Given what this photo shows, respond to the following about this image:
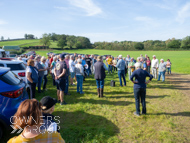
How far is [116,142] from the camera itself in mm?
3410

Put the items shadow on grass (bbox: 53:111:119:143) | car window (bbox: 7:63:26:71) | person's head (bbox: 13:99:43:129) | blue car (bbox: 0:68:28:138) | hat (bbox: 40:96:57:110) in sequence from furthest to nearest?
car window (bbox: 7:63:26:71)
shadow on grass (bbox: 53:111:119:143)
blue car (bbox: 0:68:28:138)
hat (bbox: 40:96:57:110)
person's head (bbox: 13:99:43:129)

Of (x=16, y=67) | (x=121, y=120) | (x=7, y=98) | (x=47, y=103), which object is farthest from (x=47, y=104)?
(x=16, y=67)

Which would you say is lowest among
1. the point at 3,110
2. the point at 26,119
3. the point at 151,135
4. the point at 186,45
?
the point at 151,135

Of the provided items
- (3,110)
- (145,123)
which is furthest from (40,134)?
(145,123)

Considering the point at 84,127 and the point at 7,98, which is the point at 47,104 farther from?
the point at 84,127

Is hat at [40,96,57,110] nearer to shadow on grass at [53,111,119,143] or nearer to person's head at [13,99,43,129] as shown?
person's head at [13,99,43,129]

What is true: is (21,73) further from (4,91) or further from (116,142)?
(116,142)

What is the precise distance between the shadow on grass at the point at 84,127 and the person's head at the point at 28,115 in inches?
91.6

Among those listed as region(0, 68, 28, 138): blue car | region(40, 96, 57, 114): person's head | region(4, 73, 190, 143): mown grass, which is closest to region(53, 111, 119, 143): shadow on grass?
region(4, 73, 190, 143): mown grass

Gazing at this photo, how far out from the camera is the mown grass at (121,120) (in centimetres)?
362

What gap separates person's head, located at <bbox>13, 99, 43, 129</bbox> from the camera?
1392 millimetres

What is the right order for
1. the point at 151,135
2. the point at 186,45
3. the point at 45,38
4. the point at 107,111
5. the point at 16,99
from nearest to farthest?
the point at 16,99 < the point at 151,135 < the point at 107,111 < the point at 186,45 < the point at 45,38

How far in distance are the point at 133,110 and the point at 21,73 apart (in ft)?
18.9

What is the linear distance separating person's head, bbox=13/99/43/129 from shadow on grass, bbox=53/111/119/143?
2.33m
